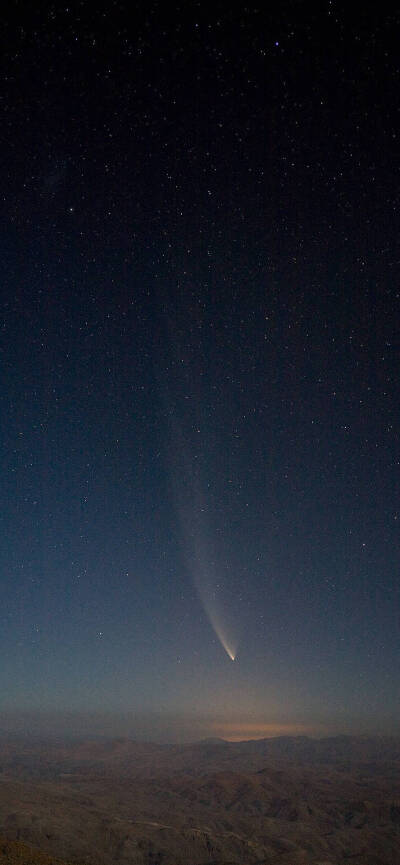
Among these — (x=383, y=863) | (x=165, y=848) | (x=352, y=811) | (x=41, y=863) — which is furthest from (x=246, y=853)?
(x=41, y=863)

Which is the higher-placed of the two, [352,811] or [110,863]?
[110,863]

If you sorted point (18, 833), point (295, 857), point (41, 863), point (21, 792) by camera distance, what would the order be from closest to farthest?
point (41, 863) → point (295, 857) → point (18, 833) → point (21, 792)

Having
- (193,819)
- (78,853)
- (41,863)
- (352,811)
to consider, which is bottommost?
(352,811)

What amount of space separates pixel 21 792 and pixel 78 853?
7000 centimetres

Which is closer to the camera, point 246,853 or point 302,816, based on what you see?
point 246,853

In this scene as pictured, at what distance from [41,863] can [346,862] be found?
392 ft

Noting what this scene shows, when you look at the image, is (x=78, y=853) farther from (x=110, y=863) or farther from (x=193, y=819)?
(x=193, y=819)

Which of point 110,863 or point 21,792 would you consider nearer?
point 110,863

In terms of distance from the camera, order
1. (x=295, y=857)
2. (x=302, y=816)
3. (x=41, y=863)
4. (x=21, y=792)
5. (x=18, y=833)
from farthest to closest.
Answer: (x=302, y=816), (x=21, y=792), (x=18, y=833), (x=295, y=857), (x=41, y=863)

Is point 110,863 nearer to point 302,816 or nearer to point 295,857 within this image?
point 295,857

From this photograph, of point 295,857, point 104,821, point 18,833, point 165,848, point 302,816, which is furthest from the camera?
point 302,816

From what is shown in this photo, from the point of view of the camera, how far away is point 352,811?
7790 inches

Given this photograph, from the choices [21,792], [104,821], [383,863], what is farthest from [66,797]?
[383,863]

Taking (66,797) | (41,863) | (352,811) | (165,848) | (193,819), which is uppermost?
(41,863)
